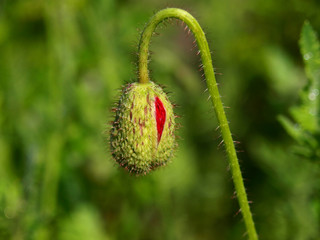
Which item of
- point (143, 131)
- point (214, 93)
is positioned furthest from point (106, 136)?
point (214, 93)

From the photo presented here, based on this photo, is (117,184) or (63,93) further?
(117,184)

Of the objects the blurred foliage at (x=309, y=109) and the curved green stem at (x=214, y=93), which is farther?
the blurred foliage at (x=309, y=109)

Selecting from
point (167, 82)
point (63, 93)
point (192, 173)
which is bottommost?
point (192, 173)

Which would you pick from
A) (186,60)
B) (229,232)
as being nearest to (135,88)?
(229,232)

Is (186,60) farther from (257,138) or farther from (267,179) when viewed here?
(267,179)

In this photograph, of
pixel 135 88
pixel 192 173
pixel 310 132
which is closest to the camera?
pixel 135 88

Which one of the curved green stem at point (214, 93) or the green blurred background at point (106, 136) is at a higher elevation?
the green blurred background at point (106, 136)

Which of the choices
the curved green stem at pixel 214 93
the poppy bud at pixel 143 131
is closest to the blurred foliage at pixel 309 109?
the curved green stem at pixel 214 93

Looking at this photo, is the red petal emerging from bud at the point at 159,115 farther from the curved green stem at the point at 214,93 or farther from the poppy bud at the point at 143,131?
the curved green stem at the point at 214,93
